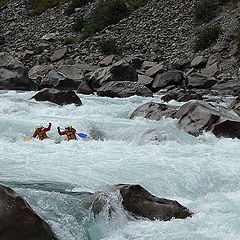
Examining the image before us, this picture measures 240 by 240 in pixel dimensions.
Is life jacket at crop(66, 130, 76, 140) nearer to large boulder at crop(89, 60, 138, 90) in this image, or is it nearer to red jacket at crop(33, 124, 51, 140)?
red jacket at crop(33, 124, 51, 140)

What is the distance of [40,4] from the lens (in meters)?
39.9

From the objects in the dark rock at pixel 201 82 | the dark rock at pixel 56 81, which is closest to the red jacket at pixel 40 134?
the dark rock at pixel 56 81

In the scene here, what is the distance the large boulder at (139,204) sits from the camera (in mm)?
4555

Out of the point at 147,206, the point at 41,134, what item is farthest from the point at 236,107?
the point at 147,206

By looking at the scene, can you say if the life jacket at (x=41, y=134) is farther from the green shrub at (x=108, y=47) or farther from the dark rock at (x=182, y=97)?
the green shrub at (x=108, y=47)

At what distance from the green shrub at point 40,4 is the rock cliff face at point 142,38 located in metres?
1.17

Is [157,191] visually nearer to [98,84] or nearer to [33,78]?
[98,84]

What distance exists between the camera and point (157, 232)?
4246mm

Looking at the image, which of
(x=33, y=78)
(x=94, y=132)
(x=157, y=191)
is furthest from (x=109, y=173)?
(x=33, y=78)

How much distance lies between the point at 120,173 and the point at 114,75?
41.6 feet

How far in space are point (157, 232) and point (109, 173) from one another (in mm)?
2496

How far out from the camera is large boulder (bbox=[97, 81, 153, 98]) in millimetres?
17297

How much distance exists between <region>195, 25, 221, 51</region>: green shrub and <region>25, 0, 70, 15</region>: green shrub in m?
18.5

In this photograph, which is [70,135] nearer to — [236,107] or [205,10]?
[236,107]
